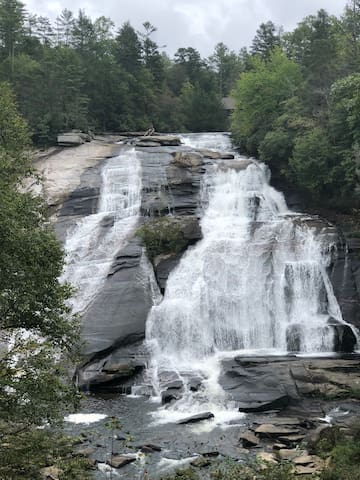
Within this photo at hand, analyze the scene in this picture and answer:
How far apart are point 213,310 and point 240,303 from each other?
4.48 ft

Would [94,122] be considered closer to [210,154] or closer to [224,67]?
[210,154]

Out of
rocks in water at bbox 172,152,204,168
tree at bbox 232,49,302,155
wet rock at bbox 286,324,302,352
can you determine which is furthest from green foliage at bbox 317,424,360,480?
tree at bbox 232,49,302,155

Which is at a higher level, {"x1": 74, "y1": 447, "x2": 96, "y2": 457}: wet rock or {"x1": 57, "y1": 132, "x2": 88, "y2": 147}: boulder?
{"x1": 57, "y1": 132, "x2": 88, "y2": 147}: boulder

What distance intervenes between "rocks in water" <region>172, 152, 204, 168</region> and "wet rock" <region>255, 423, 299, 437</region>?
21745 millimetres

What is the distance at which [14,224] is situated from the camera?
35.2 feet

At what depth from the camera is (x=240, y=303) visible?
25.5 m

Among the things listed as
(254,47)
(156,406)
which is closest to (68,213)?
(156,406)

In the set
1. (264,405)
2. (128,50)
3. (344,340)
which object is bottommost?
(264,405)

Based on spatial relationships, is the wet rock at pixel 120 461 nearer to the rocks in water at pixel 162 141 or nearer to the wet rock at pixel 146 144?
the wet rock at pixel 146 144

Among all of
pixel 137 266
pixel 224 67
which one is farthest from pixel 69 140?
pixel 224 67

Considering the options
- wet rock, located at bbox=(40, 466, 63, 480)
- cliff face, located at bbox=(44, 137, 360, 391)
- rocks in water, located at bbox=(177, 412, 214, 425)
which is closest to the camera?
wet rock, located at bbox=(40, 466, 63, 480)

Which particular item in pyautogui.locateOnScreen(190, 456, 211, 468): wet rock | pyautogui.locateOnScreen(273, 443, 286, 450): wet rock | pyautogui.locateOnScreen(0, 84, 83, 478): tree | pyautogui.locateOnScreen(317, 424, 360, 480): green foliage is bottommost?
pyautogui.locateOnScreen(190, 456, 211, 468): wet rock

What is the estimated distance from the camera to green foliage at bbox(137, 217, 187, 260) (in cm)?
2792

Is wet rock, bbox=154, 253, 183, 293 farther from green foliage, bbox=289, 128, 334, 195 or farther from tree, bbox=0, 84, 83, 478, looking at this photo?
tree, bbox=0, 84, 83, 478
